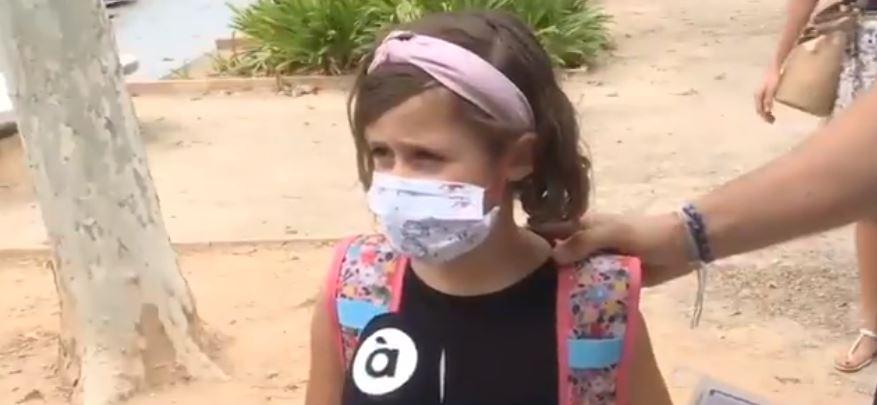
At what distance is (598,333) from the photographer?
2.14 meters

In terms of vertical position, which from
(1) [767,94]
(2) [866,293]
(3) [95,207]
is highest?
(1) [767,94]

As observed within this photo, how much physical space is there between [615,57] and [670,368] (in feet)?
21.6

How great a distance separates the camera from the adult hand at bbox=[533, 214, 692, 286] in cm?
215

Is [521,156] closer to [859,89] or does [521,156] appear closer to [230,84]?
[859,89]

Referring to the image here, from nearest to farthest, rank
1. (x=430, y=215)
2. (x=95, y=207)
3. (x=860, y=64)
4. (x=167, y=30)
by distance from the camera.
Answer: (x=430, y=215), (x=860, y=64), (x=95, y=207), (x=167, y=30)

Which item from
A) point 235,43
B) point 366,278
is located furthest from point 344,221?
point 235,43

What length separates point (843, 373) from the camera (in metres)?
4.73

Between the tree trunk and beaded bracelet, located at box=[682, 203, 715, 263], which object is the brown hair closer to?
beaded bracelet, located at box=[682, 203, 715, 263]

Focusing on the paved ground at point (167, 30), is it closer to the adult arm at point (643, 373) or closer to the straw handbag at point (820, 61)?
the straw handbag at point (820, 61)

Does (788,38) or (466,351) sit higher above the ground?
(466,351)

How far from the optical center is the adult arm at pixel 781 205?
209 centimetres

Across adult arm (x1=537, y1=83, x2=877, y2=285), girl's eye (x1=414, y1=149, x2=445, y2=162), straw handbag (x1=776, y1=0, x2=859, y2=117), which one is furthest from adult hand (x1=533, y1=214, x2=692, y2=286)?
straw handbag (x1=776, y1=0, x2=859, y2=117)

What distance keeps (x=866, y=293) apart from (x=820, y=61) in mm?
875

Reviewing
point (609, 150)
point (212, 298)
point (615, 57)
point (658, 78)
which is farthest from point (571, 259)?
point (615, 57)
